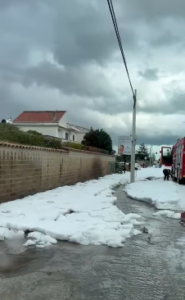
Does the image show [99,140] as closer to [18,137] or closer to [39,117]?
[39,117]

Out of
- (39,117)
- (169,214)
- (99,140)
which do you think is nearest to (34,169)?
(169,214)

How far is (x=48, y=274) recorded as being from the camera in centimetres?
520

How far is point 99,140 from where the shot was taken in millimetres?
55844

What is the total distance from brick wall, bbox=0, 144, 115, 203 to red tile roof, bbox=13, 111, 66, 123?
88.0ft

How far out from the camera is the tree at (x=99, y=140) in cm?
5544

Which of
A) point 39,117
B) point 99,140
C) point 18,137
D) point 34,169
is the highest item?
point 39,117

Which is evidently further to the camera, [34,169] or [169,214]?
[34,169]

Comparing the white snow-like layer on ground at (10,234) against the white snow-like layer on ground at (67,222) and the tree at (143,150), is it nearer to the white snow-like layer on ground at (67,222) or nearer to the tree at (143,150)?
the white snow-like layer on ground at (67,222)

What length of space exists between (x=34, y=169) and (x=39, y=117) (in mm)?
37716

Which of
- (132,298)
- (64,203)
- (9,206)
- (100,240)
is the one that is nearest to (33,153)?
(64,203)

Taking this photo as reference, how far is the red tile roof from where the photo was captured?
5122 cm

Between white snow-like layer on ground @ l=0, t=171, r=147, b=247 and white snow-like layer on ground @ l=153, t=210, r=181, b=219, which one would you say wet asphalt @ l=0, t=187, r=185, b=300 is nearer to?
white snow-like layer on ground @ l=0, t=171, r=147, b=247

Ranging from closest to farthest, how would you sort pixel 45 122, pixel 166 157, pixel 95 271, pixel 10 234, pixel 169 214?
pixel 95 271 → pixel 10 234 → pixel 169 214 → pixel 166 157 → pixel 45 122

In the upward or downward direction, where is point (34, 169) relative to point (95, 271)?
upward
